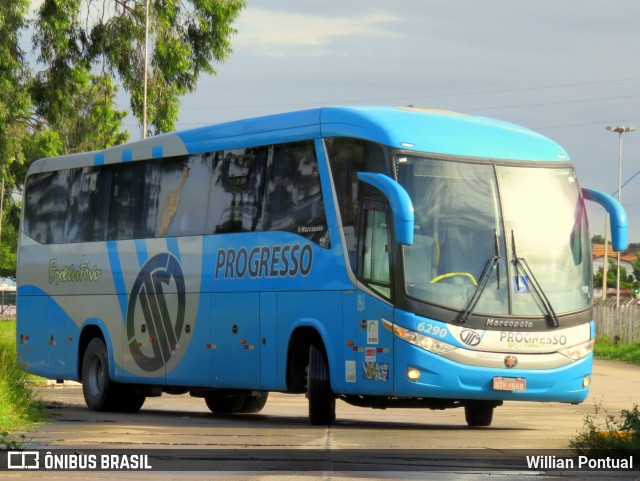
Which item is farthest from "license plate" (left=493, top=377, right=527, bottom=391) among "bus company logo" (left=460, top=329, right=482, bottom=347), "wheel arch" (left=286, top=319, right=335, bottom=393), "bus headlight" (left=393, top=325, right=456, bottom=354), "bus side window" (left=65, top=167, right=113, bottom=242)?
"bus side window" (left=65, top=167, right=113, bottom=242)

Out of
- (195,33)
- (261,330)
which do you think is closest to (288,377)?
(261,330)

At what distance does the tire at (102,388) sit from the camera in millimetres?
22438

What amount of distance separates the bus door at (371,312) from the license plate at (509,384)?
3.79ft

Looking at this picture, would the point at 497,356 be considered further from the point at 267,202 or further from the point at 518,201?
the point at 267,202

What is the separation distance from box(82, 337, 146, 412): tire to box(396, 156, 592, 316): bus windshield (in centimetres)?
730

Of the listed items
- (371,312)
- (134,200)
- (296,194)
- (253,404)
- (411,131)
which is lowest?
(253,404)

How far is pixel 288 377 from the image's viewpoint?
60.0 ft

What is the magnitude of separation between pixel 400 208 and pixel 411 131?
4.74ft

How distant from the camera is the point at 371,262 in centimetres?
1692

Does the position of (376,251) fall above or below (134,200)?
below

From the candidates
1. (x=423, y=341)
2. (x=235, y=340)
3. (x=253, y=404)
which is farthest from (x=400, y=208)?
(x=253, y=404)

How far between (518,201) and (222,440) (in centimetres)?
448

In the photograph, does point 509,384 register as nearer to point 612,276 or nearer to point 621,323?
point 621,323

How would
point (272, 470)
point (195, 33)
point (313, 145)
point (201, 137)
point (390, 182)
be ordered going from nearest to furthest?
point (272, 470)
point (390, 182)
point (313, 145)
point (201, 137)
point (195, 33)
